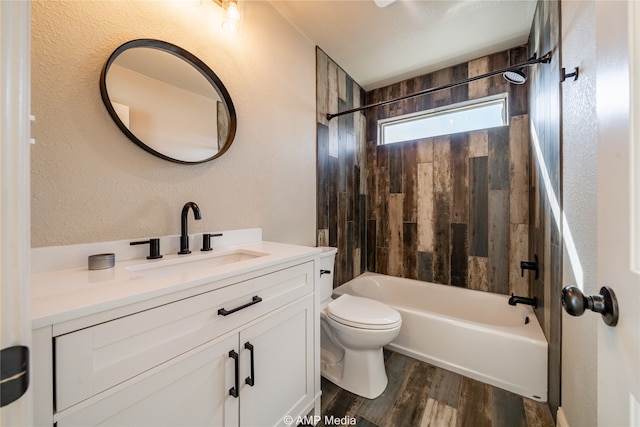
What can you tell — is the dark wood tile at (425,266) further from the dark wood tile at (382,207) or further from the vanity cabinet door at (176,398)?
the vanity cabinet door at (176,398)

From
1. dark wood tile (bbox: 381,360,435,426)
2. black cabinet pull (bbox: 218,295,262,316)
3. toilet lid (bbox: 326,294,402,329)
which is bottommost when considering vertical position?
dark wood tile (bbox: 381,360,435,426)

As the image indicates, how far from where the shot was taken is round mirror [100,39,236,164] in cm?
102

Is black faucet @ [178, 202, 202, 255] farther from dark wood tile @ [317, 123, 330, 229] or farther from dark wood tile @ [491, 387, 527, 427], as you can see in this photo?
dark wood tile @ [491, 387, 527, 427]

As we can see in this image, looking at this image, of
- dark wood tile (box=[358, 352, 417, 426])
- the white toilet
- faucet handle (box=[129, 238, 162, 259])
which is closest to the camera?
faucet handle (box=[129, 238, 162, 259])

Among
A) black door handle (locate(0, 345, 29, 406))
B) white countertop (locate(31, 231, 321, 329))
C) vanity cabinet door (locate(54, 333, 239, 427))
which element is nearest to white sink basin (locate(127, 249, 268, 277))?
white countertop (locate(31, 231, 321, 329))

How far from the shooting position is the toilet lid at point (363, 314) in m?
1.45

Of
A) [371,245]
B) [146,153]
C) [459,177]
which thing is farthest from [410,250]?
[146,153]

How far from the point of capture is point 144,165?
1.09m

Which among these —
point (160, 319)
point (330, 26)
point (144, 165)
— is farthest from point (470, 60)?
point (160, 319)

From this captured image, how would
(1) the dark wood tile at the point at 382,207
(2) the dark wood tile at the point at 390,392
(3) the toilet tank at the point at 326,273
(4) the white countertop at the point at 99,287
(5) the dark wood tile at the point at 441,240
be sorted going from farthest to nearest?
(1) the dark wood tile at the point at 382,207 < (5) the dark wood tile at the point at 441,240 < (3) the toilet tank at the point at 326,273 < (2) the dark wood tile at the point at 390,392 < (4) the white countertop at the point at 99,287

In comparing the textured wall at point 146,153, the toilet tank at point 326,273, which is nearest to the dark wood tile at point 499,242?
the toilet tank at point 326,273

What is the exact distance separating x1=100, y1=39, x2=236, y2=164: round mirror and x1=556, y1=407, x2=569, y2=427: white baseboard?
216cm

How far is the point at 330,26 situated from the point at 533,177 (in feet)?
6.39

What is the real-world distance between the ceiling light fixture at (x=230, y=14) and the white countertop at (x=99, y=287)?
4.43 ft
